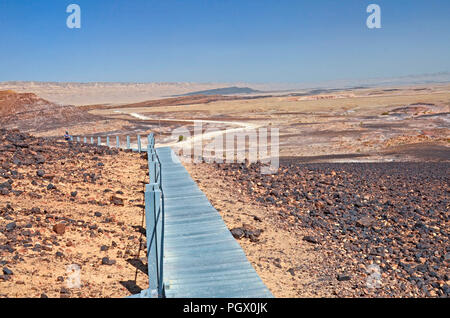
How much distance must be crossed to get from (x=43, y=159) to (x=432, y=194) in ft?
39.5

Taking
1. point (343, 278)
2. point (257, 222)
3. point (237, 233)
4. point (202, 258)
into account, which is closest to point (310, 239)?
point (257, 222)

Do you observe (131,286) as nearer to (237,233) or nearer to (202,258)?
(202,258)

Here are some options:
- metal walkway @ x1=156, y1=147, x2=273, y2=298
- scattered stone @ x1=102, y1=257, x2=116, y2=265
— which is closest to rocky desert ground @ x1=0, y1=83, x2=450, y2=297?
scattered stone @ x1=102, y1=257, x2=116, y2=265

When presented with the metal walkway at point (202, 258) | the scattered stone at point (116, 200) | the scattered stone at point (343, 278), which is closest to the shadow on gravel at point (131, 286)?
the metal walkway at point (202, 258)

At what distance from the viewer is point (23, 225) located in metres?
8.48

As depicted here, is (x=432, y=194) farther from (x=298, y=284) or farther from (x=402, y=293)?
(x=298, y=284)

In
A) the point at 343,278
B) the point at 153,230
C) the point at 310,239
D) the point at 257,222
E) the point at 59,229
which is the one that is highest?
the point at 153,230

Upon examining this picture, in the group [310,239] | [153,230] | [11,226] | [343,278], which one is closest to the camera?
[153,230]

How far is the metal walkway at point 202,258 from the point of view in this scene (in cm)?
612

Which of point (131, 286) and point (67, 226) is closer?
point (131, 286)

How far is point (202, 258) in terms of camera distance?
23.3ft

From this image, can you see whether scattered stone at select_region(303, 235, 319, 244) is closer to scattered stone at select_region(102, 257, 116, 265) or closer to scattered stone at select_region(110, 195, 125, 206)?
scattered stone at select_region(102, 257, 116, 265)
